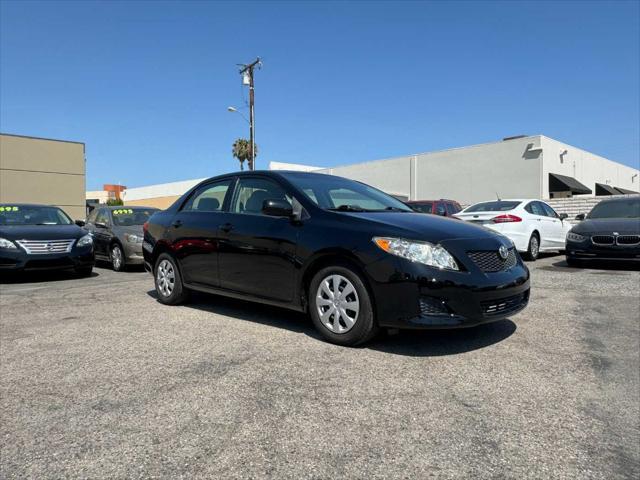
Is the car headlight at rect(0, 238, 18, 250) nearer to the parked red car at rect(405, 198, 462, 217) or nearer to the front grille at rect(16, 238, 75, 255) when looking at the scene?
the front grille at rect(16, 238, 75, 255)

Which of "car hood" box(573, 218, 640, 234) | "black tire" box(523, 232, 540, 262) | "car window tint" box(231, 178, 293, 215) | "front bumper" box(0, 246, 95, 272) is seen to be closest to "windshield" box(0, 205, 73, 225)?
"front bumper" box(0, 246, 95, 272)

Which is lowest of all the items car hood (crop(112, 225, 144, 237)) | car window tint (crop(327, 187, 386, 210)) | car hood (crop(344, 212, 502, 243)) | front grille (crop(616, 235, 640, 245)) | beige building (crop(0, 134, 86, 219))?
front grille (crop(616, 235, 640, 245))

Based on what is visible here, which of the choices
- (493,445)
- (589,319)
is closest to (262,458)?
(493,445)

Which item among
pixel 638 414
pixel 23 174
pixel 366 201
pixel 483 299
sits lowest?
pixel 638 414

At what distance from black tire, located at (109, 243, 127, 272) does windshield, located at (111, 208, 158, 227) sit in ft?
1.96

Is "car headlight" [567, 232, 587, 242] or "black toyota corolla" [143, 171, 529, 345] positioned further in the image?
"car headlight" [567, 232, 587, 242]

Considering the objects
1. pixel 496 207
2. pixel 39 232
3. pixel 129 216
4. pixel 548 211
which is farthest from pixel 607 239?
pixel 39 232

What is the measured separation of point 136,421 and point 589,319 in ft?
15.2

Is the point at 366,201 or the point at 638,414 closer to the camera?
the point at 638,414

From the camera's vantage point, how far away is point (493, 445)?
2.45 m

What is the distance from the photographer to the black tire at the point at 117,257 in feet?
33.7

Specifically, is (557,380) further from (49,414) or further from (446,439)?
(49,414)

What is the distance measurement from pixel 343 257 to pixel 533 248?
8141 mm

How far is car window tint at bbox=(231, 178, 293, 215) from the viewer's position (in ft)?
15.8
